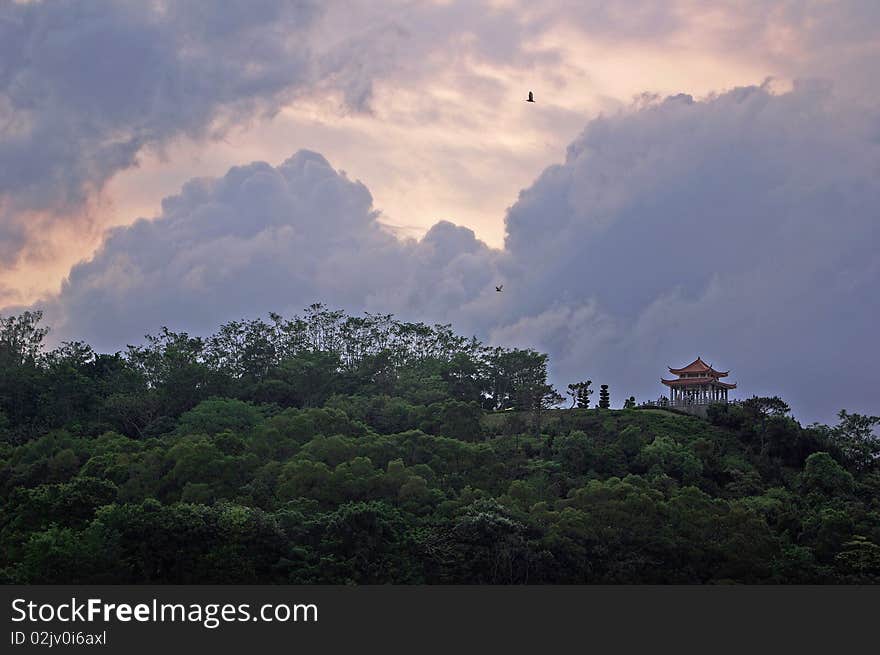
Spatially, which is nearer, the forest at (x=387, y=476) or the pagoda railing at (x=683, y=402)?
the forest at (x=387, y=476)

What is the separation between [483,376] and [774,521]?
94.9 ft

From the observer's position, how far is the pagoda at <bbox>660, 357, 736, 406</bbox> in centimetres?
8112

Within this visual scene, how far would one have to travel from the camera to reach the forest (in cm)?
4666

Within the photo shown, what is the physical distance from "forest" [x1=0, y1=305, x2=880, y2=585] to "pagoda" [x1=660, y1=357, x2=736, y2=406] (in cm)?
345

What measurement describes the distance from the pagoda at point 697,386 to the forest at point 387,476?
345 centimetres

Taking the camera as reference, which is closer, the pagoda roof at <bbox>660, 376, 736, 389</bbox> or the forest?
the forest

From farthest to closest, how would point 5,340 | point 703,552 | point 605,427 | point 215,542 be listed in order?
point 5,340
point 605,427
point 703,552
point 215,542

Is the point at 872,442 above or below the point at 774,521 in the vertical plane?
above

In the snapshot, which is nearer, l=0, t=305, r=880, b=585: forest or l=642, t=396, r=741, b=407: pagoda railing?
l=0, t=305, r=880, b=585: forest

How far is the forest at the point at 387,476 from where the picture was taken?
46656mm
